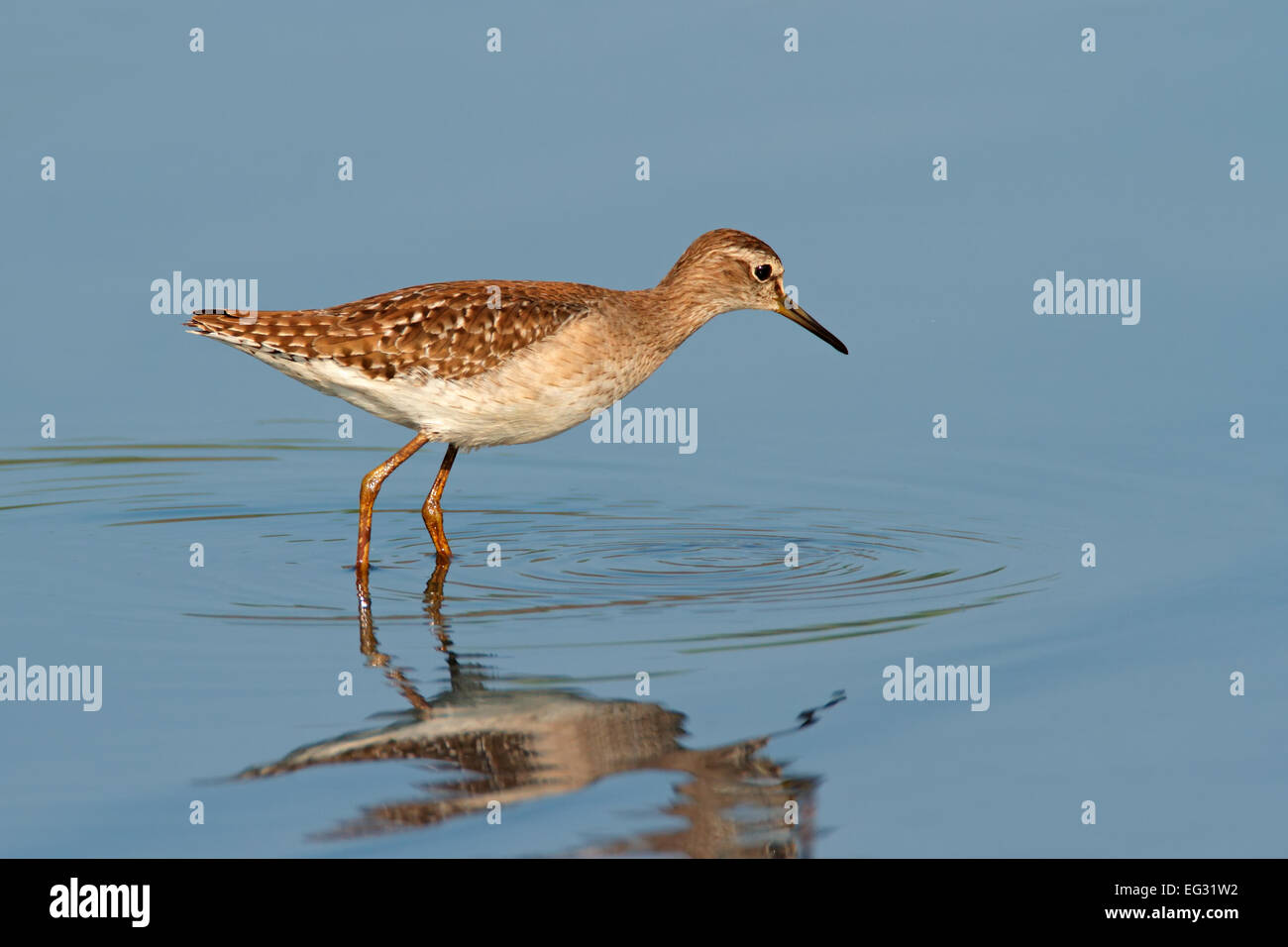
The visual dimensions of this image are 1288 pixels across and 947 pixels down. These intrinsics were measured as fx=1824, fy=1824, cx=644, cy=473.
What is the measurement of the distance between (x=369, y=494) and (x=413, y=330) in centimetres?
128

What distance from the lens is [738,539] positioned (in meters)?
14.1

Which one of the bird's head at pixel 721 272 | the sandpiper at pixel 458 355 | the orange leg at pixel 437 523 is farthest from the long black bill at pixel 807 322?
the orange leg at pixel 437 523

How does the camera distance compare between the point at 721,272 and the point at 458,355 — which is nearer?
the point at 458,355

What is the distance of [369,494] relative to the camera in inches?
539

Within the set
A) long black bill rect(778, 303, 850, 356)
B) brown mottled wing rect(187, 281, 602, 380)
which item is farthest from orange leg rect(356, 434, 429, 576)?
long black bill rect(778, 303, 850, 356)

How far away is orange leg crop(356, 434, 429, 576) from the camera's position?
13.3 meters

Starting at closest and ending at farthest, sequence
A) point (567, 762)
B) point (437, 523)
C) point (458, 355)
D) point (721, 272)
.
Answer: point (567, 762)
point (458, 355)
point (437, 523)
point (721, 272)

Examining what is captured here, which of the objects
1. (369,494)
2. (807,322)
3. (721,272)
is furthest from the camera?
(807,322)

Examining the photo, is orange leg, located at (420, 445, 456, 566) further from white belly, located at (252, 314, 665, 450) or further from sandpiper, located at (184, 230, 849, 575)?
white belly, located at (252, 314, 665, 450)

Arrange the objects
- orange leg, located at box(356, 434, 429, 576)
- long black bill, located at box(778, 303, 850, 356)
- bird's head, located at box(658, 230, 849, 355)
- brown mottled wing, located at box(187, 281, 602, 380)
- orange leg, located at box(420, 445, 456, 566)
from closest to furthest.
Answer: orange leg, located at box(356, 434, 429, 576), brown mottled wing, located at box(187, 281, 602, 380), orange leg, located at box(420, 445, 456, 566), bird's head, located at box(658, 230, 849, 355), long black bill, located at box(778, 303, 850, 356)

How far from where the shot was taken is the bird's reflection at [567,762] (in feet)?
28.7

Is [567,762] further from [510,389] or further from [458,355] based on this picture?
[458,355]

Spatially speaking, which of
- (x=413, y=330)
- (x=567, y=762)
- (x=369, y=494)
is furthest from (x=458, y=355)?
(x=567, y=762)

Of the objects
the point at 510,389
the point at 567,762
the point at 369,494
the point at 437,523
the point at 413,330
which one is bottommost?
→ the point at 567,762
